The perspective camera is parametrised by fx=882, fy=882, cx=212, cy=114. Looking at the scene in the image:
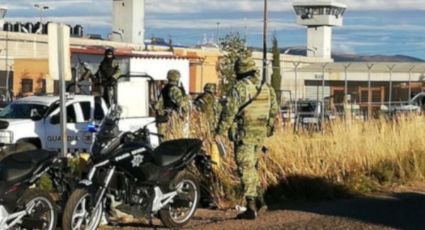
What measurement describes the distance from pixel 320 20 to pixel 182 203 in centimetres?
8865

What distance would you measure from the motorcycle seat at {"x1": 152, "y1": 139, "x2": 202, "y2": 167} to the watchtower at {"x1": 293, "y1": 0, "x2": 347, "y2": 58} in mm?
80002

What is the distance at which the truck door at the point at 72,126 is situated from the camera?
1606cm

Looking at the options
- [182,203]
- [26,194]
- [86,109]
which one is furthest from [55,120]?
[26,194]

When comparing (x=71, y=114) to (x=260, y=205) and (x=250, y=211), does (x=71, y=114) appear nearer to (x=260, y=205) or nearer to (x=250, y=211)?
(x=260, y=205)

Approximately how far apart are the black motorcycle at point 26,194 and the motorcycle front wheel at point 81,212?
121 mm

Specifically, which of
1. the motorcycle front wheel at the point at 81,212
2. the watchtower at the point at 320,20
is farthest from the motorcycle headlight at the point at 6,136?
the watchtower at the point at 320,20

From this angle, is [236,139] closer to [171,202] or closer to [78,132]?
[171,202]

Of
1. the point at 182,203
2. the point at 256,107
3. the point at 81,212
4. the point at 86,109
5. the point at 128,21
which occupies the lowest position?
the point at 182,203

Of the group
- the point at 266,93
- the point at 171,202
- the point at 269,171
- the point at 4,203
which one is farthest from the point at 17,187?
the point at 269,171

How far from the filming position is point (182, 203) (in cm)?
980

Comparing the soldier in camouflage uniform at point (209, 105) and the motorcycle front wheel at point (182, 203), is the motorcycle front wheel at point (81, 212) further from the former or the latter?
the soldier in camouflage uniform at point (209, 105)

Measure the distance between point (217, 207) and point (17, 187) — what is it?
155 inches

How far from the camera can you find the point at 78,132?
53.4 feet

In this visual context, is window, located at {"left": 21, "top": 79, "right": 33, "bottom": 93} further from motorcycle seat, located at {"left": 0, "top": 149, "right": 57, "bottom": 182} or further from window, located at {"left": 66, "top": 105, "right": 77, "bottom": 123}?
motorcycle seat, located at {"left": 0, "top": 149, "right": 57, "bottom": 182}
